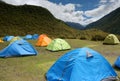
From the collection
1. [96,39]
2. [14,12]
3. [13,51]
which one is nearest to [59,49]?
[13,51]

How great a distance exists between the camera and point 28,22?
414 ft

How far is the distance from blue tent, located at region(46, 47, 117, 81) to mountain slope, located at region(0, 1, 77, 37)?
3629 inches

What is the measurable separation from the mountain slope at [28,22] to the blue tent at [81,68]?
302 feet

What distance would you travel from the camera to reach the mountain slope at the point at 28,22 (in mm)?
112312

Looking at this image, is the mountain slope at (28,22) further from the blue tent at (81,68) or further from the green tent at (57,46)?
the blue tent at (81,68)

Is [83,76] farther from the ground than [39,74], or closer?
farther from the ground

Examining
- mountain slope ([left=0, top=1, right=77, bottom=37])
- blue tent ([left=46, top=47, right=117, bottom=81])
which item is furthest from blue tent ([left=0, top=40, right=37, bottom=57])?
mountain slope ([left=0, top=1, right=77, bottom=37])

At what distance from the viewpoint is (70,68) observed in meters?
10.7

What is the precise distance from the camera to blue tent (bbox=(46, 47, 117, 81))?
10.6 m

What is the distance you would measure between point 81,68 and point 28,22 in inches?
4630

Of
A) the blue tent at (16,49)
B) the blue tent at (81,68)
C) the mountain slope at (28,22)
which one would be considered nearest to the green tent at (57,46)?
the blue tent at (16,49)

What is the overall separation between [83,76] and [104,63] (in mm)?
1591

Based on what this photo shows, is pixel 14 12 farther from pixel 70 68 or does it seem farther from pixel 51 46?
pixel 70 68

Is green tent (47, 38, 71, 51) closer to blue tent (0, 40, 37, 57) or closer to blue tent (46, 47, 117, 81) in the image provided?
blue tent (0, 40, 37, 57)
